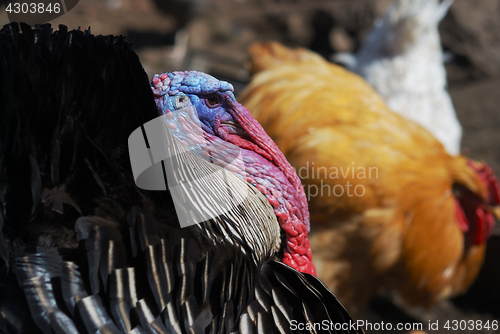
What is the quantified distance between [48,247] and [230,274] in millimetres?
352

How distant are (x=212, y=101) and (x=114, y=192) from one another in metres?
0.26

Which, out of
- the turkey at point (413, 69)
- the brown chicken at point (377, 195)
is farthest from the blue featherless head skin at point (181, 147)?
the turkey at point (413, 69)

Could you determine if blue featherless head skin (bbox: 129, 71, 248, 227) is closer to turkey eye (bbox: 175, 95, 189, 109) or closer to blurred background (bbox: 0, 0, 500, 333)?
turkey eye (bbox: 175, 95, 189, 109)

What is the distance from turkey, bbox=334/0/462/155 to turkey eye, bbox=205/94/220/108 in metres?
2.87

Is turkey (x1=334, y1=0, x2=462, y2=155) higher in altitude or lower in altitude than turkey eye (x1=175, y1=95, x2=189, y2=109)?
higher

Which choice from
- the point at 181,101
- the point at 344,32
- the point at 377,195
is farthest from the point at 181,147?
the point at 344,32

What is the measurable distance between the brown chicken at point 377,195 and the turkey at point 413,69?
3.01ft

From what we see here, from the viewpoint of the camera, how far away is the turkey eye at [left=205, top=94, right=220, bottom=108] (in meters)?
0.73

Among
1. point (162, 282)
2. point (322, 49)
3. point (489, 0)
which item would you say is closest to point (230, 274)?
point (162, 282)

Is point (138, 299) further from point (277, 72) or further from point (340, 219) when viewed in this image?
point (277, 72)

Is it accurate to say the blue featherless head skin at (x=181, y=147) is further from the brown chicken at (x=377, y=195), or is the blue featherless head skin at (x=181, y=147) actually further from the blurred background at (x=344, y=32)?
the blurred background at (x=344, y=32)

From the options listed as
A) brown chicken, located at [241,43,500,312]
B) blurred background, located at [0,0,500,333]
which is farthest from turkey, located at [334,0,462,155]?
blurred background, located at [0,0,500,333]

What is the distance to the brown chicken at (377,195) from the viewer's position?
2137 millimetres

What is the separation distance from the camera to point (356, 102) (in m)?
2.47
